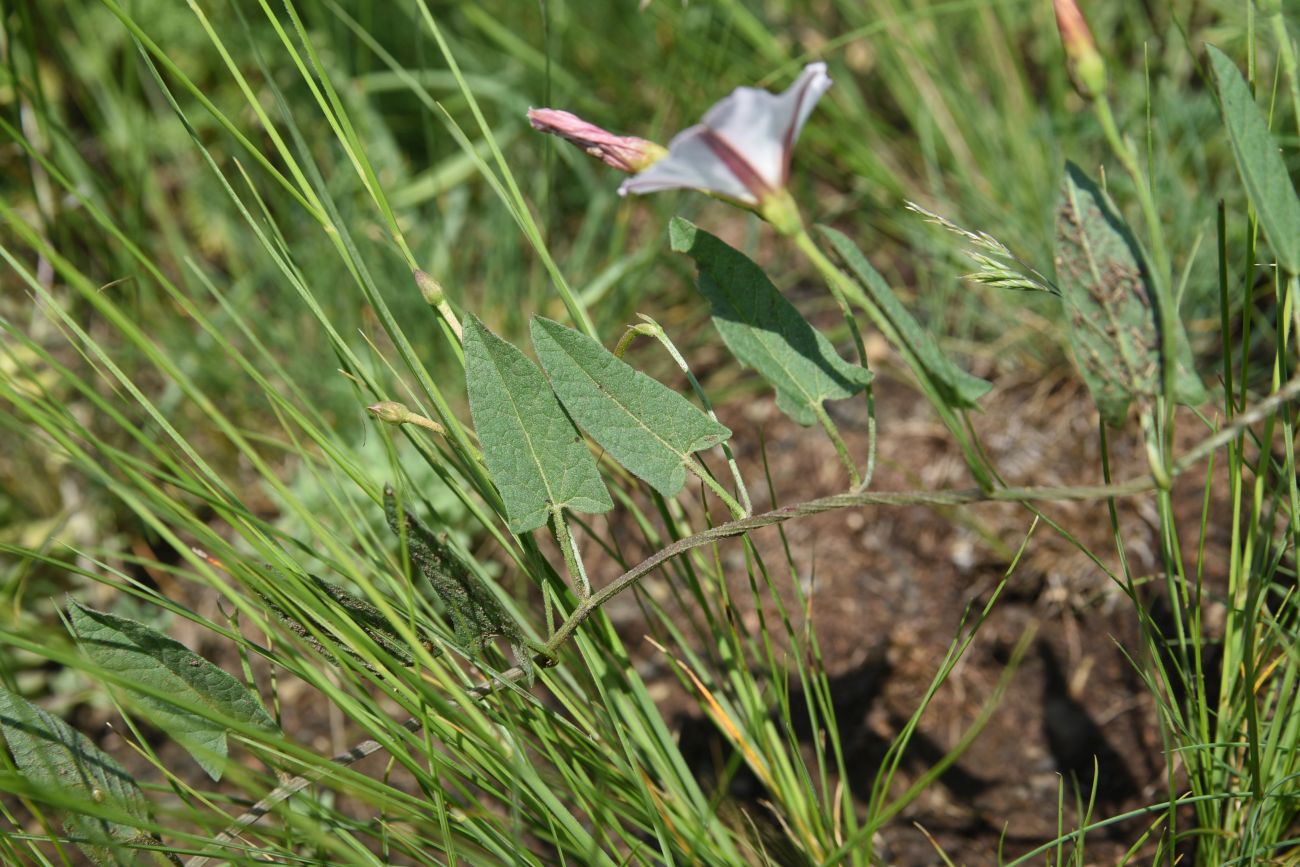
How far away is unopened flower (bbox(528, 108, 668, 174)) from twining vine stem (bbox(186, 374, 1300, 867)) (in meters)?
0.20

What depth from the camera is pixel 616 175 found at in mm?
1570

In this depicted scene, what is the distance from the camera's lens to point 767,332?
0.59 m

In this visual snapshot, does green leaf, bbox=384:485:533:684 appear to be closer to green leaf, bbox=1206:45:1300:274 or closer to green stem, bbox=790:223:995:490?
green stem, bbox=790:223:995:490

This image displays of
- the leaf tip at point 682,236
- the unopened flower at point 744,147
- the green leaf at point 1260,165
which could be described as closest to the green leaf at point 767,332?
the leaf tip at point 682,236

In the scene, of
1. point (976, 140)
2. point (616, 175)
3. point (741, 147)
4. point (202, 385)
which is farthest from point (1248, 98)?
point (202, 385)

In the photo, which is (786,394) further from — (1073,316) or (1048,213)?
(1048,213)

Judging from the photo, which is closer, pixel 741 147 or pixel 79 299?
pixel 741 147

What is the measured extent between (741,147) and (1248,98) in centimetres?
28

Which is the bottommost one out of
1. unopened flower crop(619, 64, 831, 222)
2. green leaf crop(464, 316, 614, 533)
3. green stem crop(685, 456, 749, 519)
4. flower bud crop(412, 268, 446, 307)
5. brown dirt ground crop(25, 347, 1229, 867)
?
brown dirt ground crop(25, 347, 1229, 867)

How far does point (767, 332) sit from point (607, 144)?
15 cm

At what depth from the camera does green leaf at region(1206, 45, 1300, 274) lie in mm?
489

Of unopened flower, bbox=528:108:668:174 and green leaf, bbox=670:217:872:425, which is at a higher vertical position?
unopened flower, bbox=528:108:668:174

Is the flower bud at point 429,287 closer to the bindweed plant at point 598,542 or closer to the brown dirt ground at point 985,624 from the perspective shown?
the bindweed plant at point 598,542

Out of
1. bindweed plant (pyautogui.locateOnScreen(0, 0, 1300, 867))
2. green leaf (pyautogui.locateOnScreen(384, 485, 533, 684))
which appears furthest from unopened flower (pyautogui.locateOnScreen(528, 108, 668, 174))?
green leaf (pyautogui.locateOnScreen(384, 485, 533, 684))
